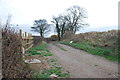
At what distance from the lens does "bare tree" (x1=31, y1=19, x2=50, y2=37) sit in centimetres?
4228

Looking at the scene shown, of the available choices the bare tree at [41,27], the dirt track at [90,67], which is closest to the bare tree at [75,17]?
the bare tree at [41,27]

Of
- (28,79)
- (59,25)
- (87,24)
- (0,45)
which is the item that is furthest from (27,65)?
(59,25)

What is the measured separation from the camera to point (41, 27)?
42.6 meters

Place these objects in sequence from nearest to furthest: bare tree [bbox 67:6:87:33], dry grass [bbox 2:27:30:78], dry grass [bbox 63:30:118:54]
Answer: dry grass [bbox 2:27:30:78]
dry grass [bbox 63:30:118:54]
bare tree [bbox 67:6:87:33]

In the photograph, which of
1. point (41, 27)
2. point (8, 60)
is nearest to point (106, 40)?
point (8, 60)

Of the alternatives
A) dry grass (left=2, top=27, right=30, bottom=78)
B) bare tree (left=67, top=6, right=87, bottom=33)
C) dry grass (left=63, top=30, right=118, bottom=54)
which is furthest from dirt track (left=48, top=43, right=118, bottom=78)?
bare tree (left=67, top=6, right=87, bottom=33)

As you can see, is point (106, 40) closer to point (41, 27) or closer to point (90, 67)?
point (90, 67)

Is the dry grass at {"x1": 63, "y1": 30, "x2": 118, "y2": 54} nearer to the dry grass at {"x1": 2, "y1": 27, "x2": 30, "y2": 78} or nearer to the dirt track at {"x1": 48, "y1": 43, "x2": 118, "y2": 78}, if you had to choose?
the dirt track at {"x1": 48, "y1": 43, "x2": 118, "y2": 78}

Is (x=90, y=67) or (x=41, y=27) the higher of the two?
(x=41, y=27)

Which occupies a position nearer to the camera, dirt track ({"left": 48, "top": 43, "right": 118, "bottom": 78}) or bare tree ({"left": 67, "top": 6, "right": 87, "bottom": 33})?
dirt track ({"left": 48, "top": 43, "right": 118, "bottom": 78})

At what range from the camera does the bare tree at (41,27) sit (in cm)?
4228

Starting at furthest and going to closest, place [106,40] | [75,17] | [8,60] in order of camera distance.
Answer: [75,17] < [106,40] < [8,60]

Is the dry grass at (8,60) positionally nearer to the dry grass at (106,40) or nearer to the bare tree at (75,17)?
the dry grass at (106,40)

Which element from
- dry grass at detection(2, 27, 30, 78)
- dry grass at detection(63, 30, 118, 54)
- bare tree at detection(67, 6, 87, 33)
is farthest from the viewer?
bare tree at detection(67, 6, 87, 33)
